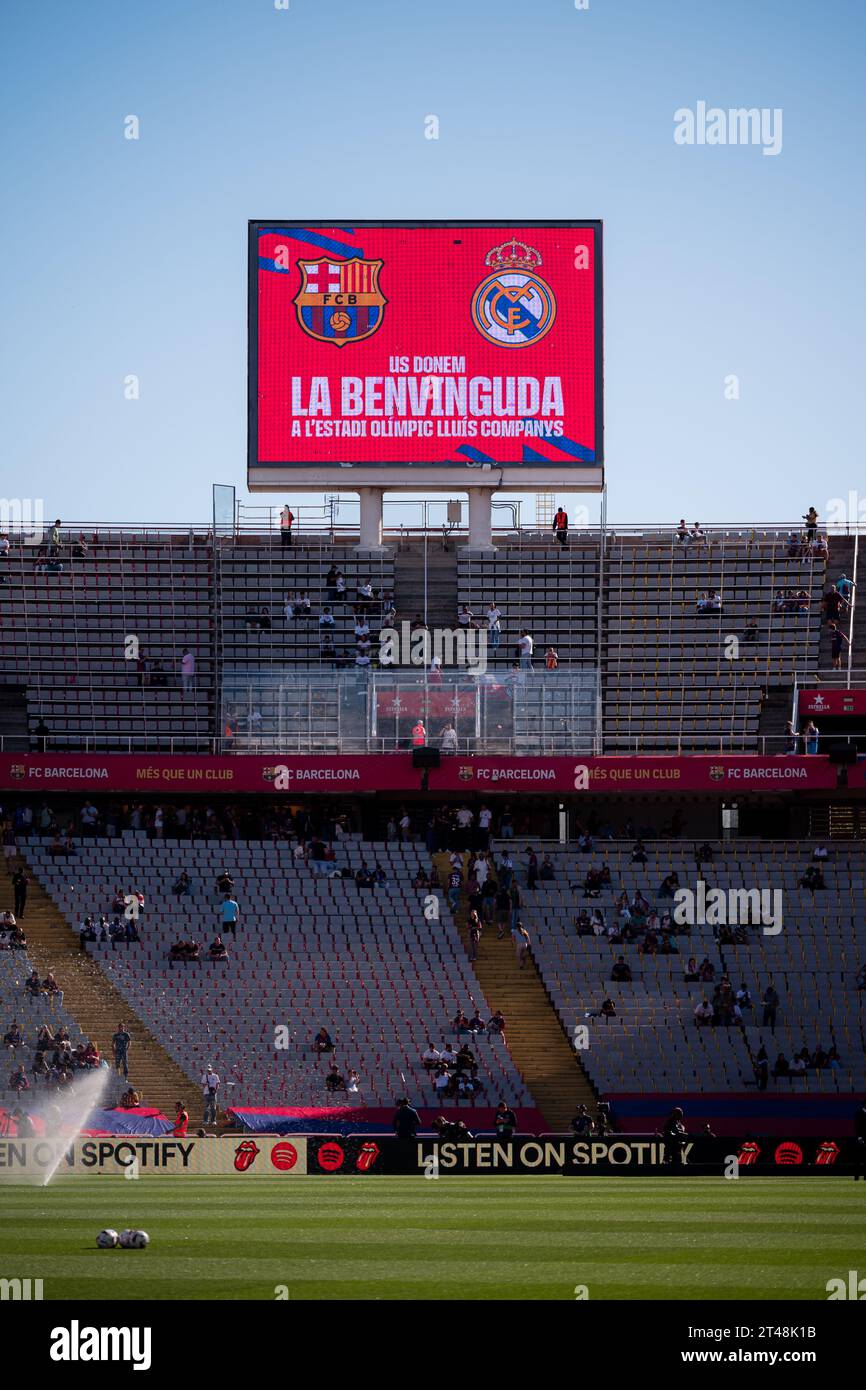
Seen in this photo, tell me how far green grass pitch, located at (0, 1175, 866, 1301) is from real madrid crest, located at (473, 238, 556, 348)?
26.3 meters

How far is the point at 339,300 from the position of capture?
1913 inches

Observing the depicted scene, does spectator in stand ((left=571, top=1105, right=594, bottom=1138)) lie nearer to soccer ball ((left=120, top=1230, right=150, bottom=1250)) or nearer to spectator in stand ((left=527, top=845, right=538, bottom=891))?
spectator in stand ((left=527, top=845, right=538, bottom=891))

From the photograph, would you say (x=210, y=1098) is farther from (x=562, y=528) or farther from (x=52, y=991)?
(x=562, y=528)

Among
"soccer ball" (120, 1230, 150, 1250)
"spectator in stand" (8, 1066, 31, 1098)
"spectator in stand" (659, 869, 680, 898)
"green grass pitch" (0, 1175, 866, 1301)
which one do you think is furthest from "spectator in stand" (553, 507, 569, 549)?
"soccer ball" (120, 1230, 150, 1250)

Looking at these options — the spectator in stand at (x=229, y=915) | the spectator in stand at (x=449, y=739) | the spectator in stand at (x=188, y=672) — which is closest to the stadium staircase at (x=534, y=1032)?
the spectator in stand at (x=449, y=739)

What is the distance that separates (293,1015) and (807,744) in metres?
13.8

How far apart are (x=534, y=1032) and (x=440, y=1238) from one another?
62.9ft

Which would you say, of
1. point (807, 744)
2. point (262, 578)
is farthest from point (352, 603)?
point (807, 744)

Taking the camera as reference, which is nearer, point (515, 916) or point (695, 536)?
point (515, 916)

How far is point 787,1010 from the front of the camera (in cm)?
4000

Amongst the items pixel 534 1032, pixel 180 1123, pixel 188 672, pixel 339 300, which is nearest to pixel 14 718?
pixel 188 672

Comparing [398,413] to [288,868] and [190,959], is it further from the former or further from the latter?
Result: [190,959]

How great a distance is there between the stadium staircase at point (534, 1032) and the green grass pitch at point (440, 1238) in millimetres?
9921

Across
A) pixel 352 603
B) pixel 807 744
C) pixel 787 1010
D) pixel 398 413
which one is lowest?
pixel 787 1010
